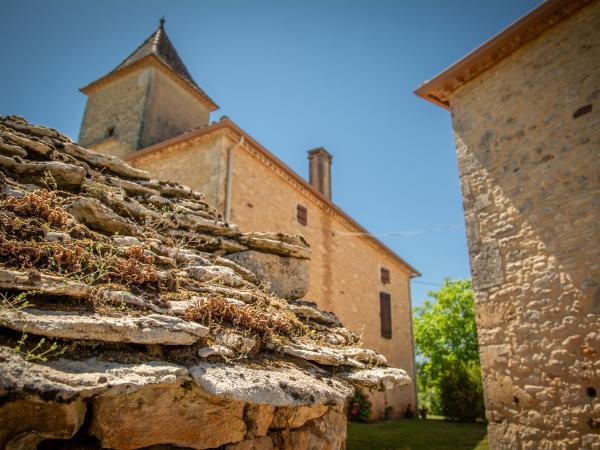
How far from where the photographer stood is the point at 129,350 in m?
1.96

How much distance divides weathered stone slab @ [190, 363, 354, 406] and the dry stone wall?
12.6 feet

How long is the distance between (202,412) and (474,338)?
2545 centimetres

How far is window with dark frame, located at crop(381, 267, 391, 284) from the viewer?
15094 mm

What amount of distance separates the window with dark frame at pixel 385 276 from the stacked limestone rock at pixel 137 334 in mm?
11845

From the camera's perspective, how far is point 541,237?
535cm

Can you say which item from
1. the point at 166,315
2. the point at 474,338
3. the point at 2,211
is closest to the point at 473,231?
the point at 166,315

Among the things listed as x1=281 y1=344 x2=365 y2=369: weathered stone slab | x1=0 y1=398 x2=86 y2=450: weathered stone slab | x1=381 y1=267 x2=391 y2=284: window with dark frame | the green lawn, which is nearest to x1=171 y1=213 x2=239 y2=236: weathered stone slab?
x1=281 y1=344 x2=365 y2=369: weathered stone slab

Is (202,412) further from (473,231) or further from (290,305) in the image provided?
(473,231)

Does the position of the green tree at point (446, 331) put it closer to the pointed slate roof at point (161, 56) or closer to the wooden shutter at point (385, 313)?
the wooden shutter at point (385, 313)

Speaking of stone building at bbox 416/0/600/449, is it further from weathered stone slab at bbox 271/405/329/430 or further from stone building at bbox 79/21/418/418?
weathered stone slab at bbox 271/405/329/430

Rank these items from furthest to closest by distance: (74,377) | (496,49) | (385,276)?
(385,276) < (496,49) < (74,377)

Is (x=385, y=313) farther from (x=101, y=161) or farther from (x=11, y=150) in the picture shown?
(x=11, y=150)

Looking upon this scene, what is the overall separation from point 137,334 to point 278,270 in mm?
2038

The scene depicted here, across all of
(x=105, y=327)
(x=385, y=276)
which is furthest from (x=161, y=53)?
(x=105, y=327)
